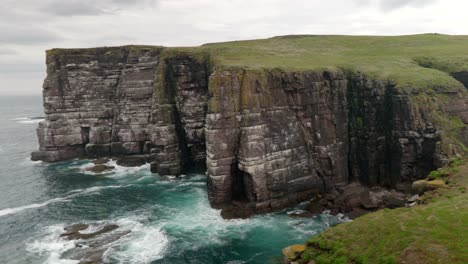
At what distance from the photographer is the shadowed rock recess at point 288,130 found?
198ft

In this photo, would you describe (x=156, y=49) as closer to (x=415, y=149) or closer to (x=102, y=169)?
(x=102, y=169)

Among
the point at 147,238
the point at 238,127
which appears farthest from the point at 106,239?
the point at 238,127

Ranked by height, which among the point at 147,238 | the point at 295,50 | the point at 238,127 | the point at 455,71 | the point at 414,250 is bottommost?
the point at 147,238

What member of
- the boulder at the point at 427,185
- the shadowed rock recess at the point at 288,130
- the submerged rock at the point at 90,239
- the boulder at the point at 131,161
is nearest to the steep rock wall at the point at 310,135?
the shadowed rock recess at the point at 288,130

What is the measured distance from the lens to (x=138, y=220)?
5928cm

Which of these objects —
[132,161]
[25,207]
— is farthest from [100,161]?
[25,207]

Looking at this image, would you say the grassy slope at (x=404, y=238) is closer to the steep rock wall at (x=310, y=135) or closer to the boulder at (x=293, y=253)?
the boulder at (x=293, y=253)

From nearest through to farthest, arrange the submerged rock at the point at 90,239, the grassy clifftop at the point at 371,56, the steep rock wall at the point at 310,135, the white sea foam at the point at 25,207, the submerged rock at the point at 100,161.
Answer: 1. the submerged rock at the point at 90,239
2. the steep rock wall at the point at 310,135
3. the white sea foam at the point at 25,207
4. the grassy clifftop at the point at 371,56
5. the submerged rock at the point at 100,161

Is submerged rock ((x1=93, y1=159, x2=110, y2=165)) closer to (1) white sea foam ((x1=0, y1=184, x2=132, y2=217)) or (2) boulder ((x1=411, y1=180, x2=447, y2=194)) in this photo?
(1) white sea foam ((x1=0, y1=184, x2=132, y2=217))

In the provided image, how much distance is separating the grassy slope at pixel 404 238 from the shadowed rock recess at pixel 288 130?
1111 inches

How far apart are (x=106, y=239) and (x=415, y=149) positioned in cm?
5162

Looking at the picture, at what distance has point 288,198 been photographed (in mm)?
62406

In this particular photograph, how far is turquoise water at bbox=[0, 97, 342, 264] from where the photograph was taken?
48500 millimetres

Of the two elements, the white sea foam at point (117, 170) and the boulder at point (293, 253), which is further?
the white sea foam at point (117, 170)
